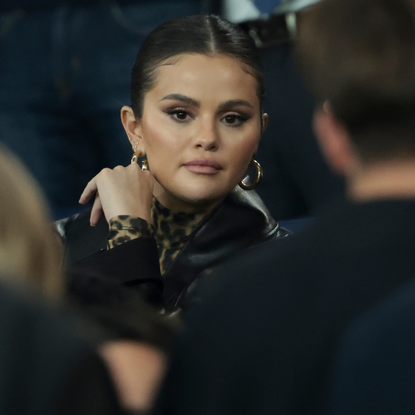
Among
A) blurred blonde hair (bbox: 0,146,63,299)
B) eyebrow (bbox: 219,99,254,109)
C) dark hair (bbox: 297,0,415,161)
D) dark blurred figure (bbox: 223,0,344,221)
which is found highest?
dark hair (bbox: 297,0,415,161)

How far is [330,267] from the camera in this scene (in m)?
0.64

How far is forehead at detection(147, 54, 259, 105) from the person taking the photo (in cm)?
→ 151

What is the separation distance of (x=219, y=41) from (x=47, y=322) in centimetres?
108

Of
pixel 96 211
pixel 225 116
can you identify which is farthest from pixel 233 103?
pixel 96 211

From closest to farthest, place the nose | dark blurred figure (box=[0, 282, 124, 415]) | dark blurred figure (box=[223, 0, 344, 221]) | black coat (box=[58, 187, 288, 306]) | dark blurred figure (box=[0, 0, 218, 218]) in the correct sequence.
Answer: dark blurred figure (box=[0, 282, 124, 415]) → black coat (box=[58, 187, 288, 306]) → the nose → dark blurred figure (box=[223, 0, 344, 221]) → dark blurred figure (box=[0, 0, 218, 218])

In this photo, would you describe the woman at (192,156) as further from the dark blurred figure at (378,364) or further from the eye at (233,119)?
the dark blurred figure at (378,364)

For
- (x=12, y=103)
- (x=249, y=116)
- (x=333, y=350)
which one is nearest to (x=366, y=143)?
(x=333, y=350)

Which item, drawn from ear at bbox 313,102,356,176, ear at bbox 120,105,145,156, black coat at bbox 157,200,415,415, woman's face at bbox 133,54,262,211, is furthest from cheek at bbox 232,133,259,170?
black coat at bbox 157,200,415,415

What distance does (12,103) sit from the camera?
309 centimetres

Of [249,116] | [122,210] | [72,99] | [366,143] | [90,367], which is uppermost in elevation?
[366,143]

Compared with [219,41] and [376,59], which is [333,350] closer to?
[376,59]

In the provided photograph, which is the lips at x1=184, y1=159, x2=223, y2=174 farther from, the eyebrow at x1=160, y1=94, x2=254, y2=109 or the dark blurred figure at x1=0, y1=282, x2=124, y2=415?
the dark blurred figure at x1=0, y1=282, x2=124, y2=415

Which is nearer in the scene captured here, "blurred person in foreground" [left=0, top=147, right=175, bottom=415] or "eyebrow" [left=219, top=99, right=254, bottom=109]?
"blurred person in foreground" [left=0, top=147, right=175, bottom=415]

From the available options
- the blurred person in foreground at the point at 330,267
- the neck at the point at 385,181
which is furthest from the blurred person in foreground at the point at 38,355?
the neck at the point at 385,181
